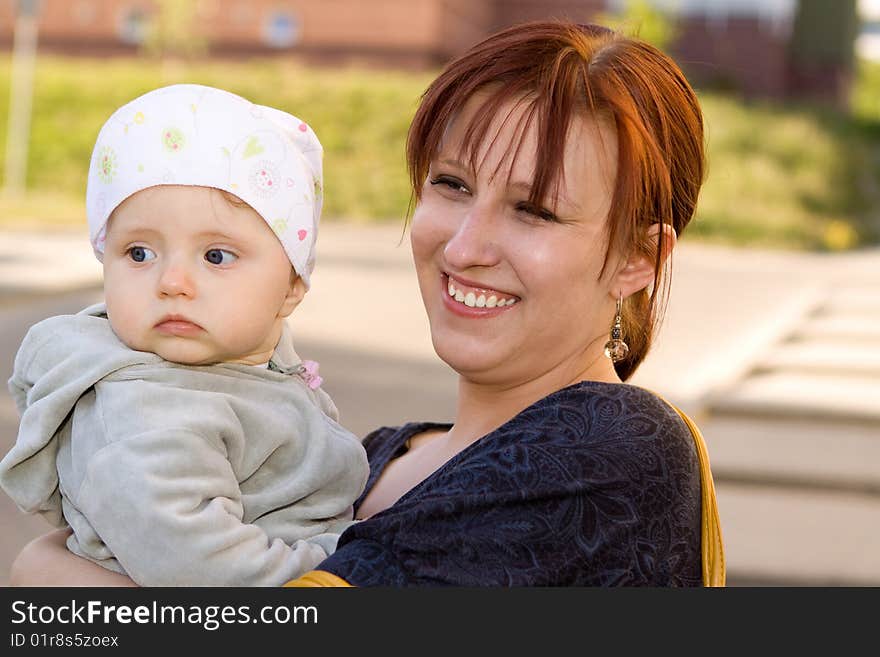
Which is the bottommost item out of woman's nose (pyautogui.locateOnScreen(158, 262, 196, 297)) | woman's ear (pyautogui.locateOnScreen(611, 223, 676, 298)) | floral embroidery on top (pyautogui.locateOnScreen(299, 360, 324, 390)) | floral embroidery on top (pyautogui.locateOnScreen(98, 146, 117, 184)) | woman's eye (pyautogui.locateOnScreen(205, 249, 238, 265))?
floral embroidery on top (pyautogui.locateOnScreen(299, 360, 324, 390))

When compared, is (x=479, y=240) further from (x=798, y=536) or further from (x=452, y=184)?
(x=798, y=536)

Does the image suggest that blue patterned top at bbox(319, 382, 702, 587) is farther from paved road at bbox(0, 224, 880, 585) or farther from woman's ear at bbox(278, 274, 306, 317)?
paved road at bbox(0, 224, 880, 585)

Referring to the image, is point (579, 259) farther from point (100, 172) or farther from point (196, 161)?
point (100, 172)

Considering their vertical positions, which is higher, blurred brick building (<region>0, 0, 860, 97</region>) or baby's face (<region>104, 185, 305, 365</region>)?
blurred brick building (<region>0, 0, 860, 97</region>)

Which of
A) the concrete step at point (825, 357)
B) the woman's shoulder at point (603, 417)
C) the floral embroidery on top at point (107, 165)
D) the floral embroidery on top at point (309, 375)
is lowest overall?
the woman's shoulder at point (603, 417)

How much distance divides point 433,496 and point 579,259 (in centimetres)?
38

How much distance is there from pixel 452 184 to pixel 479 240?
115 millimetres

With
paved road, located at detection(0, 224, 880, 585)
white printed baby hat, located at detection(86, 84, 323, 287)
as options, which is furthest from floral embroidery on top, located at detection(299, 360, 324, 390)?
paved road, located at detection(0, 224, 880, 585)

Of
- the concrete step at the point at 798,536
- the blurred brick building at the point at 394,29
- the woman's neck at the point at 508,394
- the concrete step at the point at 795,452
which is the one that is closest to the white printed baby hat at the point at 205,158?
the woman's neck at the point at 508,394

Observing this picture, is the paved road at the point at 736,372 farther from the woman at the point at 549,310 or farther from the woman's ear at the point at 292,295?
the woman's ear at the point at 292,295

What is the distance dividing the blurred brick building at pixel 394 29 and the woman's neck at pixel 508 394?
94.7ft

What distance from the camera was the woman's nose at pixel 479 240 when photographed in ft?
6.07

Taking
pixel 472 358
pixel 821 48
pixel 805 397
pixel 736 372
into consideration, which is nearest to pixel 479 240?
pixel 472 358

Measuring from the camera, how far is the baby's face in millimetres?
1764
